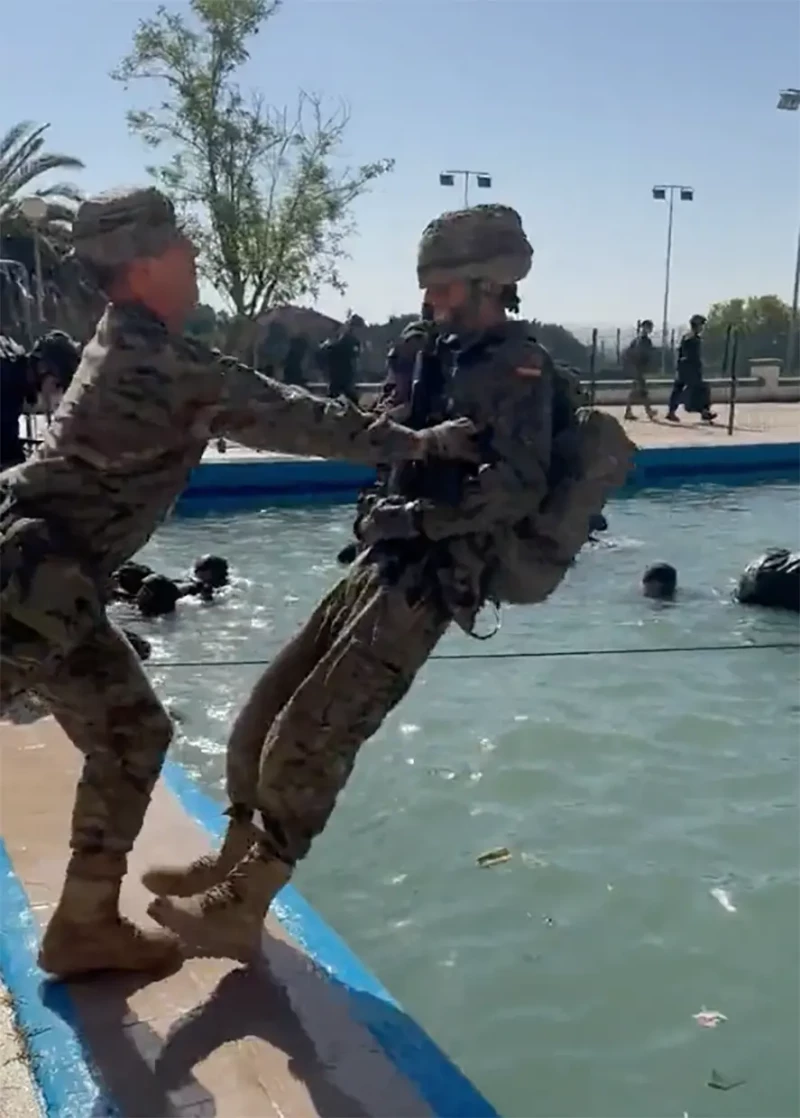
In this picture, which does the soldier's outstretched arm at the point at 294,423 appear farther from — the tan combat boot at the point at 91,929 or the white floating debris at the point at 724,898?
the white floating debris at the point at 724,898

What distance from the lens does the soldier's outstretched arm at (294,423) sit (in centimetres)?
279

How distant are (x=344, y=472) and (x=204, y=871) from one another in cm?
1184

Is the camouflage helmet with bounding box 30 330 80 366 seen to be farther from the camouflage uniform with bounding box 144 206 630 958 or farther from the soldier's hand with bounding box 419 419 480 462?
the soldier's hand with bounding box 419 419 480 462

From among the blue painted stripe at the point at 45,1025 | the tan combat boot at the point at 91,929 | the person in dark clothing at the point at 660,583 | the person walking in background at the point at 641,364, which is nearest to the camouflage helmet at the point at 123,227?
the tan combat boot at the point at 91,929

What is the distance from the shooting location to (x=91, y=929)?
320 centimetres

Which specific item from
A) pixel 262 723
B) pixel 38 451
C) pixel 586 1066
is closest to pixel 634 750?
pixel 586 1066

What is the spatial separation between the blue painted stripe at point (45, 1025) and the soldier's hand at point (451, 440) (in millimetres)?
1535

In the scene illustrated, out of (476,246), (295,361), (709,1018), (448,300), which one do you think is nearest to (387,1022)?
(709,1018)

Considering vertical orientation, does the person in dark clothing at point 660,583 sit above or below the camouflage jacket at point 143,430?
below

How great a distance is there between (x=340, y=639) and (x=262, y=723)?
36cm

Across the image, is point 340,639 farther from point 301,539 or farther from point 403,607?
point 301,539

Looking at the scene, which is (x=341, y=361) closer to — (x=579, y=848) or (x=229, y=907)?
(x=579, y=848)

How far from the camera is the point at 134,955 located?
328 centimetres

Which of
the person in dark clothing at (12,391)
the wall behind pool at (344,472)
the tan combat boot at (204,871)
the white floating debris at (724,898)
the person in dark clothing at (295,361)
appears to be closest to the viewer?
the tan combat boot at (204,871)
